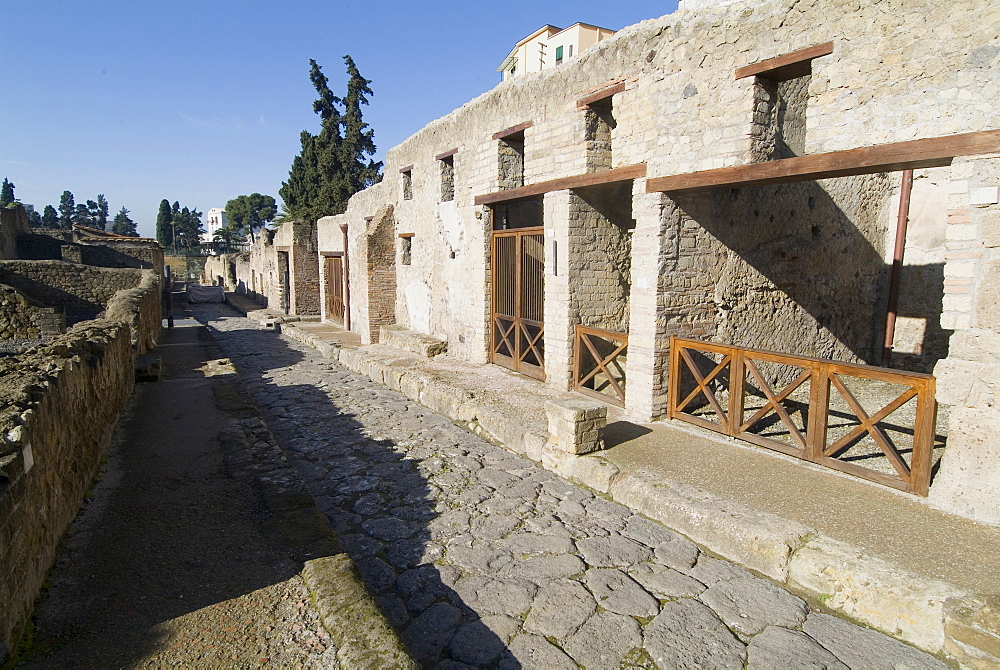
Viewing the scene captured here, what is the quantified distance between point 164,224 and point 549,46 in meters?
66.7

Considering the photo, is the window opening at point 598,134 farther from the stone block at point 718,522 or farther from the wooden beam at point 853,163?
the stone block at point 718,522

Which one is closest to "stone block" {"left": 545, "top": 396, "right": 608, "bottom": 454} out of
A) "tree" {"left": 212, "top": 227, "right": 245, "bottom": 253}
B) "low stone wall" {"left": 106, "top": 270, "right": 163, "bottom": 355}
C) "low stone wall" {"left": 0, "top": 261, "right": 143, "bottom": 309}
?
"low stone wall" {"left": 106, "top": 270, "right": 163, "bottom": 355}

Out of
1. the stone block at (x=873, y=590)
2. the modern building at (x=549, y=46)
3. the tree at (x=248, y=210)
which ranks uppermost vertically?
the modern building at (x=549, y=46)

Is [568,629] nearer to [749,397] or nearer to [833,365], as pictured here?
[833,365]

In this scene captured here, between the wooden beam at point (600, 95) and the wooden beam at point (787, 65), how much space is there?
1.69 metres

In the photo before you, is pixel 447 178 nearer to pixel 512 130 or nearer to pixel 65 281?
pixel 512 130


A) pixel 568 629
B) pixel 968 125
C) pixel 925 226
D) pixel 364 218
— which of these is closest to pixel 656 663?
pixel 568 629

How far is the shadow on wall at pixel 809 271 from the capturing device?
280 inches

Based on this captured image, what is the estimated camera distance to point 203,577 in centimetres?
334

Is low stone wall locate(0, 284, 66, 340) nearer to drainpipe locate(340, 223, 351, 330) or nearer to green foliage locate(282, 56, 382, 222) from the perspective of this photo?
drainpipe locate(340, 223, 351, 330)

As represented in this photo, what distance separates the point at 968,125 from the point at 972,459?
238 cm

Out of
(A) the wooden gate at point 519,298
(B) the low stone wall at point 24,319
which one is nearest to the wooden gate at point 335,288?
(B) the low stone wall at point 24,319

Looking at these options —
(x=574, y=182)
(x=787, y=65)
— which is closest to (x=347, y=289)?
(x=574, y=182)

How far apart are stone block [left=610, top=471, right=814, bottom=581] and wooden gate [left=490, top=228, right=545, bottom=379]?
4156mm
